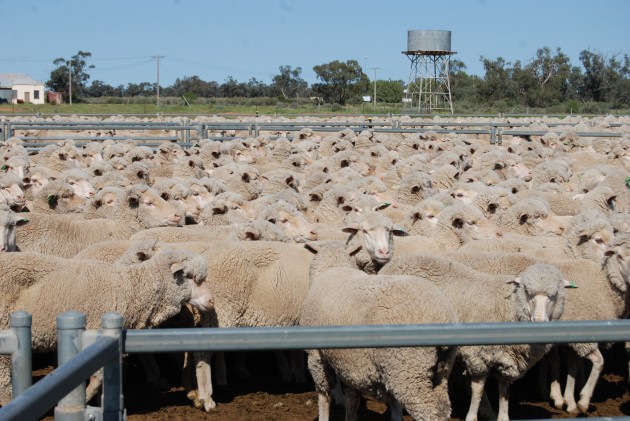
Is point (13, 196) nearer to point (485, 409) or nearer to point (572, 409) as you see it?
point (485, 409)

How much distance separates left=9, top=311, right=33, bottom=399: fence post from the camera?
2275 millimetres

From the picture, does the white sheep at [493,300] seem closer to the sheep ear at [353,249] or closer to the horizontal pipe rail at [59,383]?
the sheep ear at [353,249]

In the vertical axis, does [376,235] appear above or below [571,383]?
above

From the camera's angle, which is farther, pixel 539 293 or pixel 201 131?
pixel 201 131

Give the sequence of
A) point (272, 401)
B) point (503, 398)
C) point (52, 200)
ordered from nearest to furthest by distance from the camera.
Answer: point (503, 398)
point (272, 401)
point (52, 200)

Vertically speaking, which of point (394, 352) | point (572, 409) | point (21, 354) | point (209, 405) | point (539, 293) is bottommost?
point (572, 409)

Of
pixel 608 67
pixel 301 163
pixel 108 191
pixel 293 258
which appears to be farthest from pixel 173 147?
pixel 608 67

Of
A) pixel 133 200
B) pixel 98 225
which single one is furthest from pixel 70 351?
pixel 133 200

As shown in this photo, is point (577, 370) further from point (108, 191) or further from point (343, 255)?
point (108, 191)

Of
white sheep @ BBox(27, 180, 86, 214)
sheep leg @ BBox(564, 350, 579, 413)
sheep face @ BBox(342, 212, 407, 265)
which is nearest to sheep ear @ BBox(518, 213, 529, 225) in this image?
sheep leg @ BBox(564, 350, 579, 413)

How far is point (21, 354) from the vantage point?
2.30 metres

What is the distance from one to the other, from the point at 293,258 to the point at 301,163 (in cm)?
738

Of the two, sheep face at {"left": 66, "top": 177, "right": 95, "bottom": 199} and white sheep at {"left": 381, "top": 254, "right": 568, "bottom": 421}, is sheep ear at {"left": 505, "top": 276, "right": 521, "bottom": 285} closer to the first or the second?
white sheep at {"left": 381, "top": 254, "right": 568, "bottom": 421}

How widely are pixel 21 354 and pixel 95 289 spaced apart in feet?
11.9
